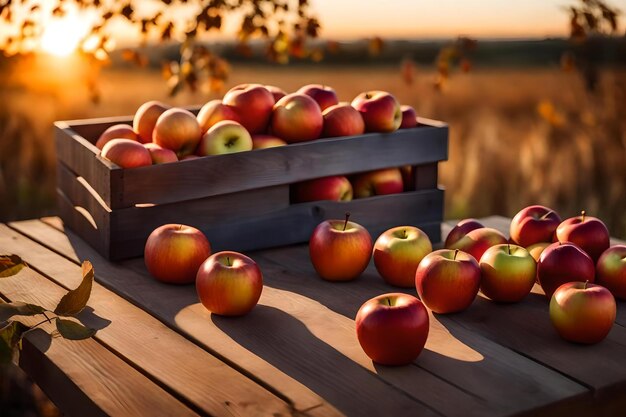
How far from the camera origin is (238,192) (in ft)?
8.10

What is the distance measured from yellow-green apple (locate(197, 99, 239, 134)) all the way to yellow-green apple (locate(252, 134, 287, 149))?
89mm

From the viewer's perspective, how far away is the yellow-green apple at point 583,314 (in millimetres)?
1763

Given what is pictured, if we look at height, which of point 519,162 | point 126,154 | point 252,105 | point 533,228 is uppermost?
point 252,105

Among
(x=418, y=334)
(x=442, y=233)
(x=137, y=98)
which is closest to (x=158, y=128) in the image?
(x=442, y=233)

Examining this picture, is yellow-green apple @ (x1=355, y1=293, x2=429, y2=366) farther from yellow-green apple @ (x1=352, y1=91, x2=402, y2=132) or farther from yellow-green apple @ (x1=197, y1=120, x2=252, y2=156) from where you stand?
yellow-green apple @ (x1=352, y1=91, x2=402, y2=132)

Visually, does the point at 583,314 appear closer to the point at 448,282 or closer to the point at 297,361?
the point at 448,282

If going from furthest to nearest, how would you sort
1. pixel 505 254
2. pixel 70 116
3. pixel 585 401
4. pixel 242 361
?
1. pixel 70 116
2. pixel 505 254
3. pixel 242 361
4. pixel 585 401

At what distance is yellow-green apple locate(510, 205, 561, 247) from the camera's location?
2277mm

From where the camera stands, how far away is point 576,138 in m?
5.15

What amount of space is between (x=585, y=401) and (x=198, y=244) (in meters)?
0.99

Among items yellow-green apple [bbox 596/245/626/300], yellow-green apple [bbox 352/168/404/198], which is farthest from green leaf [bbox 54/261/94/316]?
yellow-green apple [bbox 596/245/626/300]

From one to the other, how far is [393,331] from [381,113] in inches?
44.2

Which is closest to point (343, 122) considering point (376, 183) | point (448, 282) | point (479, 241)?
point (376, 183)

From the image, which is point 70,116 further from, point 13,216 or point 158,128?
point 158,128
